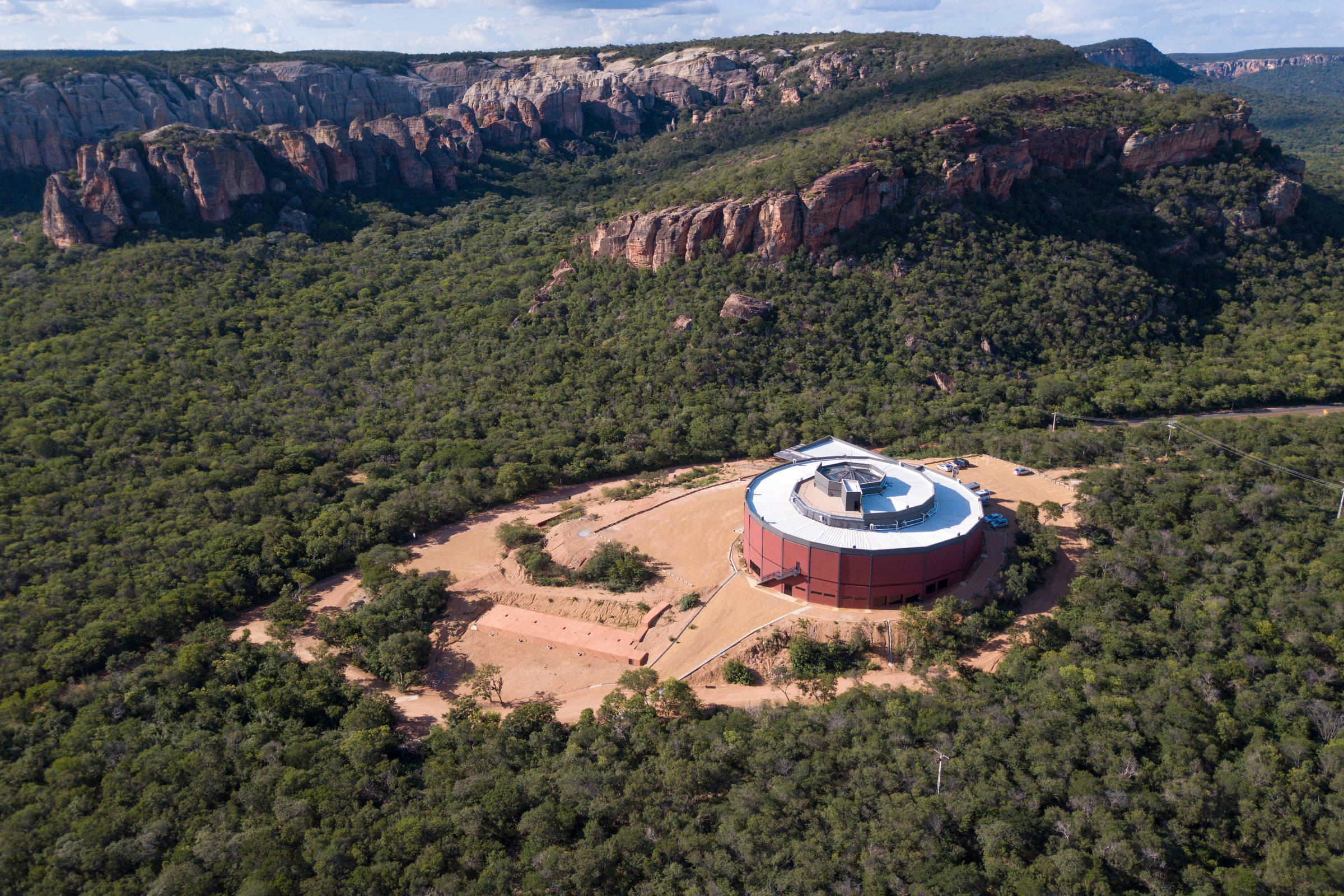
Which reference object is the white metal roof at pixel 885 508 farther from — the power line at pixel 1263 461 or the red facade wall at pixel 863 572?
the power line at pixel 1263 461

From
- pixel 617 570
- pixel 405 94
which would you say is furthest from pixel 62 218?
pixel 405 94

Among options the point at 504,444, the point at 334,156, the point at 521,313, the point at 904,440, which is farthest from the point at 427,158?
the point at 904,440

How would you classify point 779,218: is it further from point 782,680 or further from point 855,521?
point 782,680

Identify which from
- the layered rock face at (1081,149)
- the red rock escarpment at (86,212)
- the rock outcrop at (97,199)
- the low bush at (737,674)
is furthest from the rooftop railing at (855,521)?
the red rock escarpment at (86,212)

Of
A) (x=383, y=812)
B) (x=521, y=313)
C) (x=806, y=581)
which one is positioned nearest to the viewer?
(x=383, y=812)

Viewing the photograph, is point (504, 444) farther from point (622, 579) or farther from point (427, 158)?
point (427, 158)
